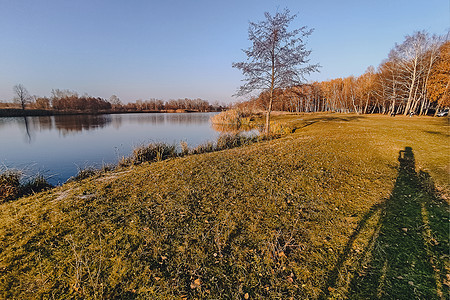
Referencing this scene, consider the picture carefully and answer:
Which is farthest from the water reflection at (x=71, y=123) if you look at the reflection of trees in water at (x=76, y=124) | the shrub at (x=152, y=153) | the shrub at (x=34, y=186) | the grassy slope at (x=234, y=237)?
the grassy slope at (x=234, y=237)

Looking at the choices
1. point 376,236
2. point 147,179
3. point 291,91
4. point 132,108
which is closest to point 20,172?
point 147,179

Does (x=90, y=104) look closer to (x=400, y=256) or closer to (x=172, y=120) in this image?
(x=172, y=120)

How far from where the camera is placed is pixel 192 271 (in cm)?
281

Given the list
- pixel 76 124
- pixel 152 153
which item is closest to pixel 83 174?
pixel 152 153

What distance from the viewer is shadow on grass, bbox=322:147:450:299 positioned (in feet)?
8.09

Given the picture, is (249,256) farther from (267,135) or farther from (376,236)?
(267,135)

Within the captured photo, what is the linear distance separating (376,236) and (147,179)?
20.3 feet

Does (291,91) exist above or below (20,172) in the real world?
above

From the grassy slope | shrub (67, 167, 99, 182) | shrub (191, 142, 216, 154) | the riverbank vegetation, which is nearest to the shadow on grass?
the grassy slope

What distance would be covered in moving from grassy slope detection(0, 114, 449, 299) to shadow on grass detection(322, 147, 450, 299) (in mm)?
16

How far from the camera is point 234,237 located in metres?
3.51

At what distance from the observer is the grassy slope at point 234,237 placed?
2582 millimetres

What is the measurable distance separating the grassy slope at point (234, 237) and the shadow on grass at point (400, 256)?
0.6 inches

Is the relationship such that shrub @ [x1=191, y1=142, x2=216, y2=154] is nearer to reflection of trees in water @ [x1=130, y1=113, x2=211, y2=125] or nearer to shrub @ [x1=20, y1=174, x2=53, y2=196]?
shrub @ [x1=20, y1=174, x2=53, y2=196]
